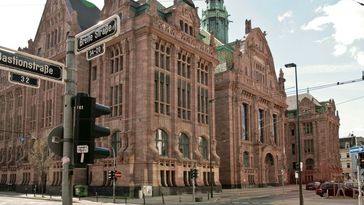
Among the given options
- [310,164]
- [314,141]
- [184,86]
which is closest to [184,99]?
[184,86]

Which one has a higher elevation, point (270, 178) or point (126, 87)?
point (126, 87)

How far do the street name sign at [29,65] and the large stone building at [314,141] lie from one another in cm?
10124

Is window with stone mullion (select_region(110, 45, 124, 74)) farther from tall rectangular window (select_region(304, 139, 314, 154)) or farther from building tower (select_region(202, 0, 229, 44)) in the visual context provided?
tall rectangular window (select_region(304, 139, 314, 154))

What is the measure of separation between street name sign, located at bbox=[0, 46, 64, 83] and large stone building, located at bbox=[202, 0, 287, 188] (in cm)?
6208

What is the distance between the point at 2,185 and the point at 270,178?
48939mm

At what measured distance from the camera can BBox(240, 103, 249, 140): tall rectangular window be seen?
7237cm

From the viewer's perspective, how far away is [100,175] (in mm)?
53750

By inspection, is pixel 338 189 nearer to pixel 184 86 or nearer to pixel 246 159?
pixel 184 86

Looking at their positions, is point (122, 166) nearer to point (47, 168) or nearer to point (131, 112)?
point (131, 112)

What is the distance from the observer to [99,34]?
6.48 m

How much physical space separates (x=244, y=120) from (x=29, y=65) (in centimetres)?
6845

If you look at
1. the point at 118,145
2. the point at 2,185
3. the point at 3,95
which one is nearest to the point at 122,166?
the point at 118,145

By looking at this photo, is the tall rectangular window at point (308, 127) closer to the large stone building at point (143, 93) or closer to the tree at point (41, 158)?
the large stone building at point (143, 93)

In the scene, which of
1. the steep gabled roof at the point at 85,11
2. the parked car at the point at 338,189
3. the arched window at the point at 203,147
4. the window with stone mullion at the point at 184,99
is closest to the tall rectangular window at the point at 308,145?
the arched window at the point at 203,147
